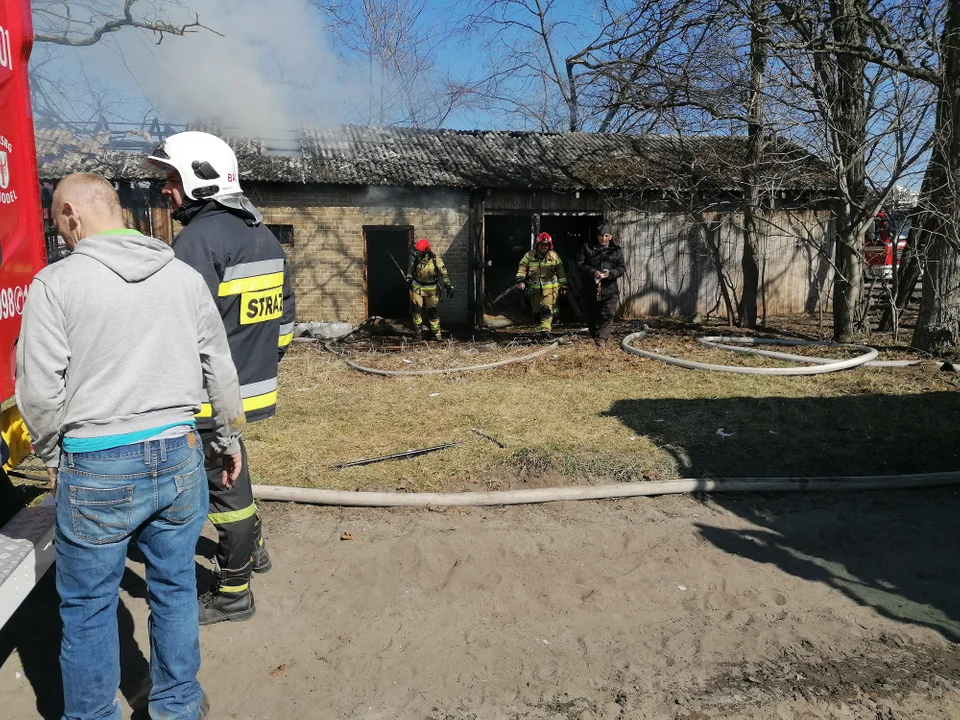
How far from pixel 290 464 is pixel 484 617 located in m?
2.34

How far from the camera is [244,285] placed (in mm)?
2951

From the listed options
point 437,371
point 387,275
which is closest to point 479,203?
point 387,275

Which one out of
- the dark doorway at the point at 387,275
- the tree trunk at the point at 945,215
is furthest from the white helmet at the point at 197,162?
the dark doorway at the point at 387,275

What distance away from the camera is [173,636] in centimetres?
228

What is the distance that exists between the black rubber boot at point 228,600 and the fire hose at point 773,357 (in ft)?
19.7

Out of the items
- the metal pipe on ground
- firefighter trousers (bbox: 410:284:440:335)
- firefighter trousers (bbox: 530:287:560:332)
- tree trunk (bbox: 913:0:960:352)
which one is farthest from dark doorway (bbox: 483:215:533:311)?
tree trunk (bbox: 913:0:960:352)

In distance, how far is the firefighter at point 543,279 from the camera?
11.3 metres

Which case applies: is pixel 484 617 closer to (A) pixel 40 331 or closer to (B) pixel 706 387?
(A) pixel 40 331

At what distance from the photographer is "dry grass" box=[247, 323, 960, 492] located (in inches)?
196

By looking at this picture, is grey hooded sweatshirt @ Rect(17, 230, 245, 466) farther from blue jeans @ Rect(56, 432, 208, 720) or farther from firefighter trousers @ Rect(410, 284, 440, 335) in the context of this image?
firefighter trousers @ Rect(410, 284, 440, 335)

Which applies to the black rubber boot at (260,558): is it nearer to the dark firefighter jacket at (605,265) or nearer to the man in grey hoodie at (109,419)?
the man in grey hoodie at (109,419)

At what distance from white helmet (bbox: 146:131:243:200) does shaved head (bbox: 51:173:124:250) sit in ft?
2.44

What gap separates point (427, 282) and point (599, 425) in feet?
21.6

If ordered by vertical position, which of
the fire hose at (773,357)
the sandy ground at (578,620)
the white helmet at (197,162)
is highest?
the white helmet at (197,162)
